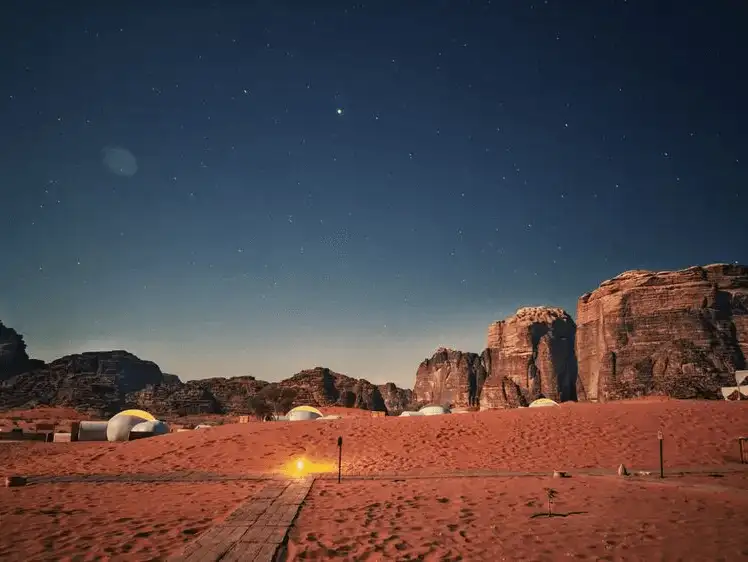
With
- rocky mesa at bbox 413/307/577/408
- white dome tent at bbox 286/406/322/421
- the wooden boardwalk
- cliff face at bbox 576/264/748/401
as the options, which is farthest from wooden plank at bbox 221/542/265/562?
rocky mesa at bbox 413/307/577/408

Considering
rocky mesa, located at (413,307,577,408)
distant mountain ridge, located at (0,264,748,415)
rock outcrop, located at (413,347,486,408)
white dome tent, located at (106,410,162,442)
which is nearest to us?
white dome tent, located at (106,410,162,442)

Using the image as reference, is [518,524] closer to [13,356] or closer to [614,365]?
[614,365]

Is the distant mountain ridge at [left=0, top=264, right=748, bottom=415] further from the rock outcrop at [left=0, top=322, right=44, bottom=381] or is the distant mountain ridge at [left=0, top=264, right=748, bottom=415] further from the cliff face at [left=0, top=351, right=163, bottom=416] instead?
the rock outcrop at [left=0, top=322, right=44, bottom=381]

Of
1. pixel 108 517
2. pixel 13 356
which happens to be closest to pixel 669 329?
pixel 108 517

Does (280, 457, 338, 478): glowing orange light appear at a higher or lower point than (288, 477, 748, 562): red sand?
lower

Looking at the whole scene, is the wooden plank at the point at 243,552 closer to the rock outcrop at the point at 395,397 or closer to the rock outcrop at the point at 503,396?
the rock outcrop at the point at 503,396

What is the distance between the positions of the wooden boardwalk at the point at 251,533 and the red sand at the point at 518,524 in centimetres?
34

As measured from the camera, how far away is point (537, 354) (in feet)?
363

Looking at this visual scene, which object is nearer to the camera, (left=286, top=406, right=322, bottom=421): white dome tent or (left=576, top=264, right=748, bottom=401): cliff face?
(left=286, top=406, right=322, bottom=421): white dome tent

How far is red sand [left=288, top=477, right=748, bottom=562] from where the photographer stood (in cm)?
683

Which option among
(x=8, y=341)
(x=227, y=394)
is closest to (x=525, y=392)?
(x=227, y=394)

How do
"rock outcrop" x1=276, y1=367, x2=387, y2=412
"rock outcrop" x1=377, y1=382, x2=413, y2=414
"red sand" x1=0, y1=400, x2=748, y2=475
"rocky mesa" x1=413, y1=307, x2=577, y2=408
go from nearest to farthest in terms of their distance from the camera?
"red sand" x1=0, y1=400, x2=748, y2=475 < "rock outcrop" x1=276, y1=367, x2=387, y2=412 < "rocky mesa" x1=413, y1=307, x2=577, y2=408 < "rock outcrop" x1=377, y1=382, x2=413, y2=414

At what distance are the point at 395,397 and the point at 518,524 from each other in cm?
13639

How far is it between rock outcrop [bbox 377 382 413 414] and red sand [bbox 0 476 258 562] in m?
126
